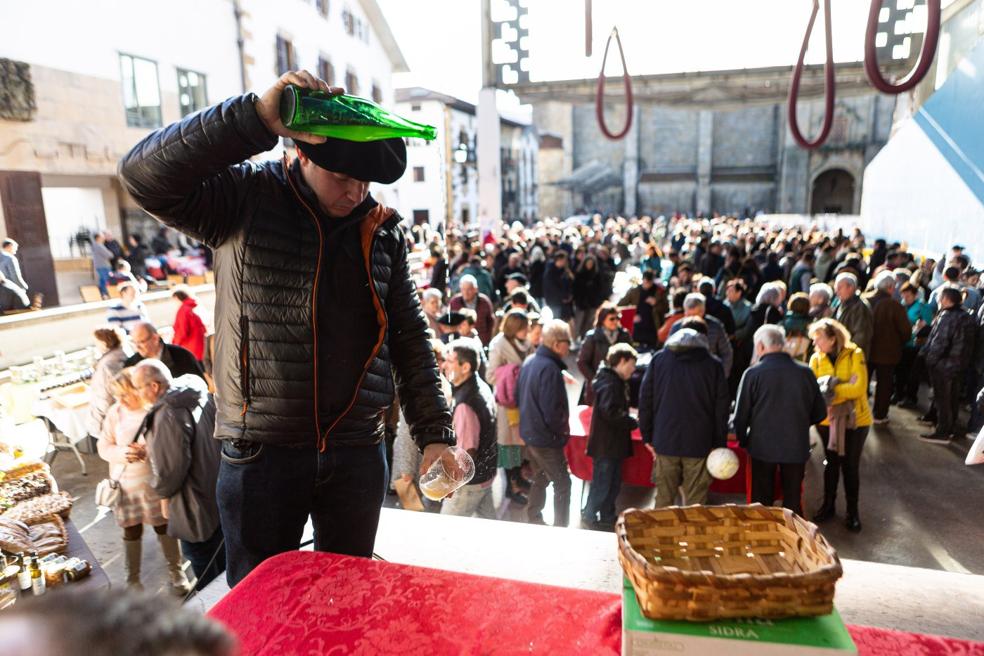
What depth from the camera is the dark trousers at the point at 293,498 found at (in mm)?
1792

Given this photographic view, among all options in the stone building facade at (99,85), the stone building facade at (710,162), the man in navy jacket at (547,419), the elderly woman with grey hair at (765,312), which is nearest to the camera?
the man in navy jacket at (547,419)

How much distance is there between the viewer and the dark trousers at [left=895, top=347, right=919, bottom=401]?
774 centimetres

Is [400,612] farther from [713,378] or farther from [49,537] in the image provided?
[713,378]

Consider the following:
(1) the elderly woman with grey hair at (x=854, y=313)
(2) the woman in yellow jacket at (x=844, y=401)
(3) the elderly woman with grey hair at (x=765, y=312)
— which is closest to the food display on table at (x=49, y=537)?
(2) the woman in yellow jacket at (x=844, y=401)

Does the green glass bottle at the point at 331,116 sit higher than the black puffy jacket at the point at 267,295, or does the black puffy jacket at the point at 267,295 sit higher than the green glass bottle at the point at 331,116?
the green glass bottle at the point at 331,116

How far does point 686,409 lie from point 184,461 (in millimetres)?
3273

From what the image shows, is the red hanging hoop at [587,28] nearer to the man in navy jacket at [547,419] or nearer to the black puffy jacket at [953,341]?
the man in navy jacket at [547,419]

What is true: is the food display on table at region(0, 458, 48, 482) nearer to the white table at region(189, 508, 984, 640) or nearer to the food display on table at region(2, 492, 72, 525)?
the food display on table at region(2, 492, 72, 525)

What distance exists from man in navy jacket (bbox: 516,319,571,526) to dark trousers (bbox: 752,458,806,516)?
1389 mm

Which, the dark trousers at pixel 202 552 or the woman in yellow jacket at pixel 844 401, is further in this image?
the woman in yellow jacket at pixel 844 401

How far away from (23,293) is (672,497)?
28.8ft

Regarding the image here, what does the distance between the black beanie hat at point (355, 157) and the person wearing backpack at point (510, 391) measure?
11.9ft

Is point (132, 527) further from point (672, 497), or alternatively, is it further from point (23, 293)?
point (23, 293)

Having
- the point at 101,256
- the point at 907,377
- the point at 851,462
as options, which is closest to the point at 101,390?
the point at 851,462
